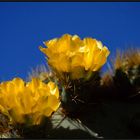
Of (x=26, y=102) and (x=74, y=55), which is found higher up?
(x=74, y=55)

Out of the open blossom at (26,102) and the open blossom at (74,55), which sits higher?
the open blossom at (74,55)

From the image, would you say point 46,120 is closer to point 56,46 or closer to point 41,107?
point 41,107

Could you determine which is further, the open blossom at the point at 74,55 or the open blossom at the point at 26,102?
the open blossom at the point at 74,55

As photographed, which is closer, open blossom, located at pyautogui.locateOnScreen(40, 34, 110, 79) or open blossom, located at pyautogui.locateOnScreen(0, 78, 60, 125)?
open blossom, located at pyautogui.locateOnScreen(0, 78, 60, 125)

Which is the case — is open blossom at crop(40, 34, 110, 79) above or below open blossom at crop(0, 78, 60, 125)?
above

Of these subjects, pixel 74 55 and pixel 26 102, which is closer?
pixel 26 102
